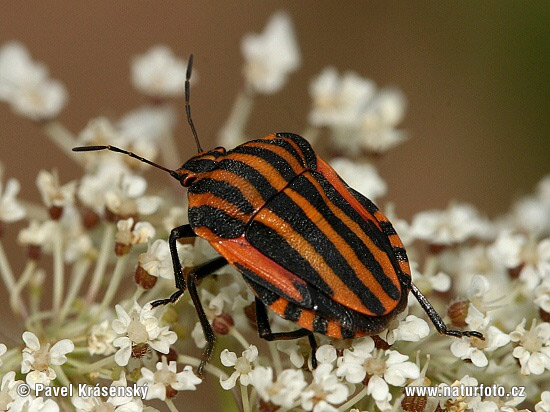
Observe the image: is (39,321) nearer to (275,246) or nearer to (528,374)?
(275,246)

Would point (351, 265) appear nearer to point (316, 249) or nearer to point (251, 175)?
point (316, 249)

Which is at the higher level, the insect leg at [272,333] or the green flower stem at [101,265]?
the green flower stem at [101,265]

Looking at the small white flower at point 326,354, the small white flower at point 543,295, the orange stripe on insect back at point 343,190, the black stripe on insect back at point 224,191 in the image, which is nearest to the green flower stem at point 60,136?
the black stripe on insect back at point 224,191

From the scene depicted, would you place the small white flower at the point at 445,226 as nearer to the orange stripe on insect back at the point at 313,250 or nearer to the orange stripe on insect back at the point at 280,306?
the orange stripe on insect back at the point at 313,250

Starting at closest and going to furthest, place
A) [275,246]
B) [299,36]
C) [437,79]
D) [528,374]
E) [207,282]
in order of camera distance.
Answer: [275,246]
[528,374]
[207,282]
[437,79]
[299,36]

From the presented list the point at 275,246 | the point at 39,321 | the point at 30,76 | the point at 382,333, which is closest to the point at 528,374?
the point at 382,333

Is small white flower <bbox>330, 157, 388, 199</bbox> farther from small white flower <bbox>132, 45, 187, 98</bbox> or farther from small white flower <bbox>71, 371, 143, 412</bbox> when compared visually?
small white flower <bbox>71, 371, 143, 412</bbox>
